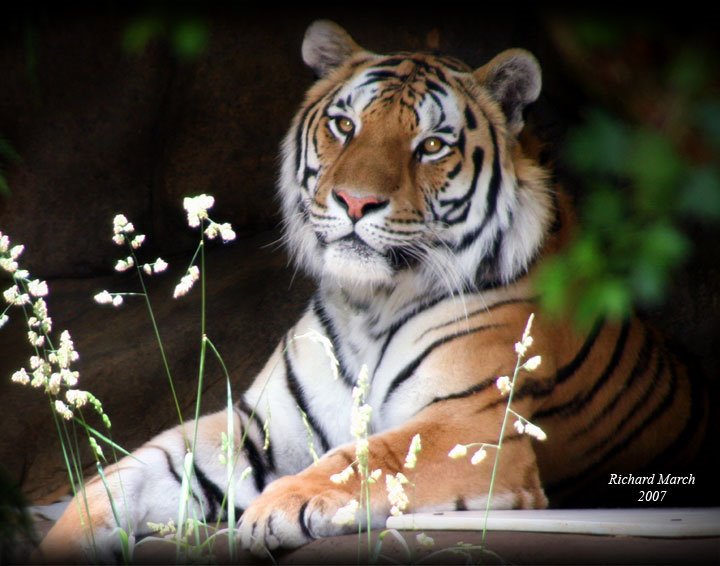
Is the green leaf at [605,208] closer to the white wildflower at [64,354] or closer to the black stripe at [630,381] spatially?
the white wildflower at [64,354]

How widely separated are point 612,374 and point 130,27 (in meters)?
2.65

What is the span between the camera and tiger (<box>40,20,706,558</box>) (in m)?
3.01

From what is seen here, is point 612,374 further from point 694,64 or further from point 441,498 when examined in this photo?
point 694,64

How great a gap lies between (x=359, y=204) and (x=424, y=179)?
1.13 feet

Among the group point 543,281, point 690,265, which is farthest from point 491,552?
point 690,265

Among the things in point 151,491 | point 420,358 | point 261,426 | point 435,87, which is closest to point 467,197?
point 435,87

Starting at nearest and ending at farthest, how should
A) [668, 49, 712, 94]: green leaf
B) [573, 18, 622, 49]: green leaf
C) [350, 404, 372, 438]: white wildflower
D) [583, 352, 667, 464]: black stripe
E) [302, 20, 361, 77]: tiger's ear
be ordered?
[668, 49, 712, 94]: green leaf, [573, 18, 622, 49]: green leaf, [350, 404, 372, 438]: white wildflower, [583, 352, 667, 464]: black stripe, [302, 20, 361, 77]: tiger's ear

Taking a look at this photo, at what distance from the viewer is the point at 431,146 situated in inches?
130

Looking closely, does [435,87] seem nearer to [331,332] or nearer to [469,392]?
[331,332]

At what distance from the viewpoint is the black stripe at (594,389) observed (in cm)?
328

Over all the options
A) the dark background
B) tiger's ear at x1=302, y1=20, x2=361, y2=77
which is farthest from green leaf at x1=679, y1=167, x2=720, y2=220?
the dark background

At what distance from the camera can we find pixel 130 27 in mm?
1199

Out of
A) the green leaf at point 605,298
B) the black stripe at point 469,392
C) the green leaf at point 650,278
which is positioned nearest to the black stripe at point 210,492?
the black stripe at point 469,392

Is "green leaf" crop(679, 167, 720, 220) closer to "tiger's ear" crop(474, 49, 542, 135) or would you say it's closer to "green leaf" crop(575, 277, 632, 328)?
"green leaf" crop(575, 277, 632, 328)
